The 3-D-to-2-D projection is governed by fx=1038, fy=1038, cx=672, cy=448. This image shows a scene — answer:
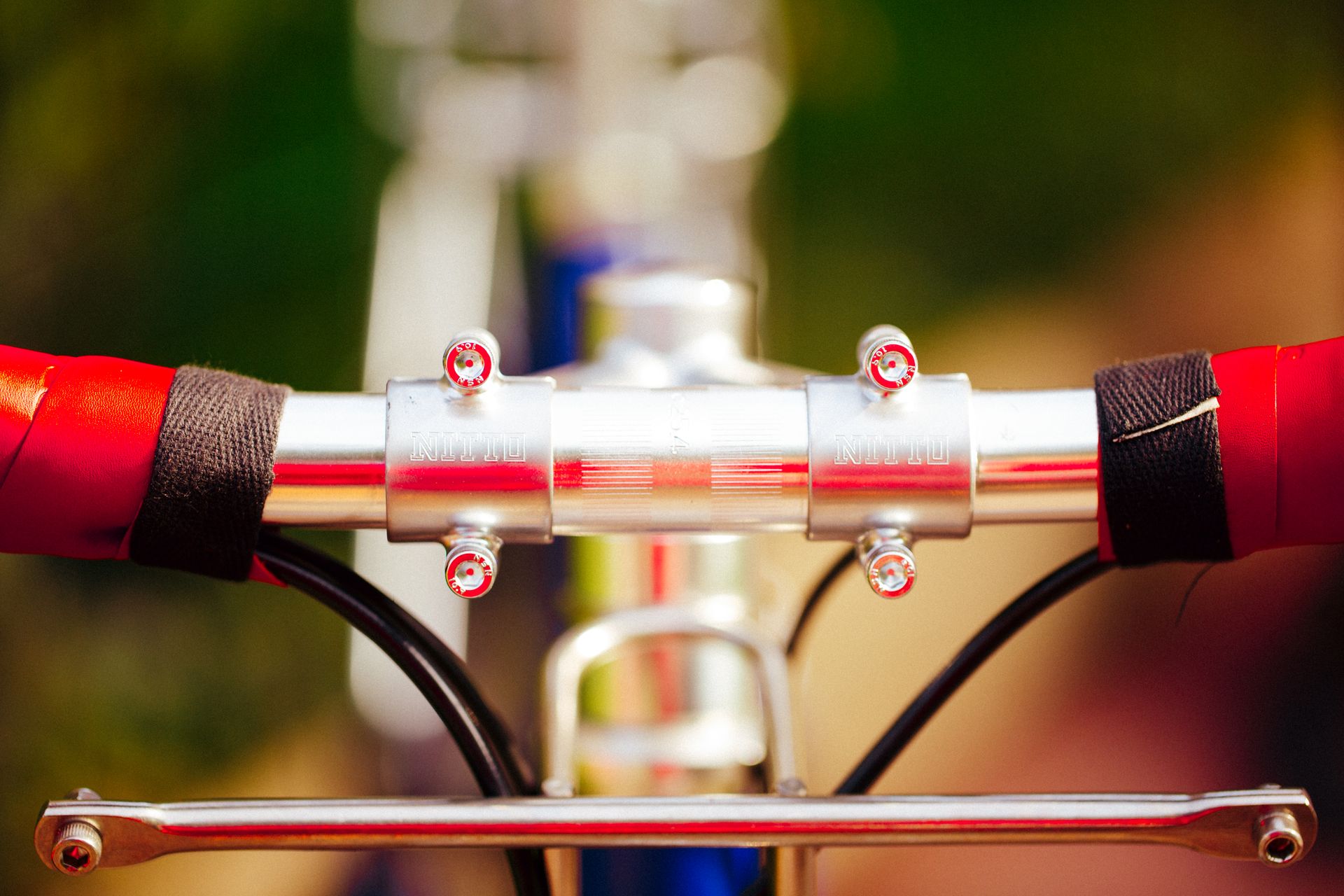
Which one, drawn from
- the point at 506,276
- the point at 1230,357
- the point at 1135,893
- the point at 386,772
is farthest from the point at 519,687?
the point at 1230,357

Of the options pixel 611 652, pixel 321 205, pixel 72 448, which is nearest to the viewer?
pixel 72 448

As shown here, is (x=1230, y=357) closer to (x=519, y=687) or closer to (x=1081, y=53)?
(x=519, y=687)

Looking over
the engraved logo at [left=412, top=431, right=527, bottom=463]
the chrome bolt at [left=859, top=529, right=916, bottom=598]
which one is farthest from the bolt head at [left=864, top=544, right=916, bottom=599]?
the engraved logo at [left=412, top=431, right=527, bottom=463]

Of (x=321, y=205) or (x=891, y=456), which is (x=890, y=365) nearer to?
(x=891, y=456)

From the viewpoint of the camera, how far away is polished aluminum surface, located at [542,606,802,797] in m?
0.37

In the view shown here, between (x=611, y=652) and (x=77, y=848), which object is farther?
(x=611, y=652)

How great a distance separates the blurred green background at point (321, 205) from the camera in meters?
1.04

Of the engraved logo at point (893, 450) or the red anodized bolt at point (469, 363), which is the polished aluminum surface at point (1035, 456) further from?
the red anodized bolt at point (469, 363)

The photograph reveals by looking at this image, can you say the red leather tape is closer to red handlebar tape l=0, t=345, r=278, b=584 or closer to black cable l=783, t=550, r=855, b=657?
red handlebar tape l=0, t=345, r=278, b=584

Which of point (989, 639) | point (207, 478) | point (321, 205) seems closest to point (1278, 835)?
point (989, 639)

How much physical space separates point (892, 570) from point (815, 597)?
0.18 m

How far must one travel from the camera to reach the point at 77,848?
11.4 inches

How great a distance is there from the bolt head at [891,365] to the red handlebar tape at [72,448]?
20cm

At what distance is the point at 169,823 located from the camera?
29 cm
